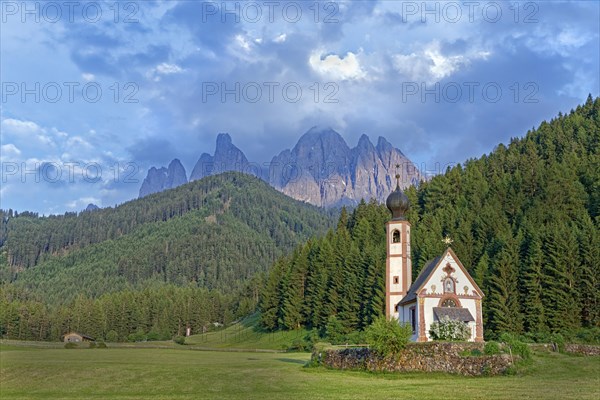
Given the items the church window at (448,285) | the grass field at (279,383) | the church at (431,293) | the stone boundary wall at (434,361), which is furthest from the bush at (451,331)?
the stone boundary wall at (434,361)

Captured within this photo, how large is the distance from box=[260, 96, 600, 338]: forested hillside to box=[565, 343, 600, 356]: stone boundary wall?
1341 cm

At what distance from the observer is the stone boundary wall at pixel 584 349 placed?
1950 inches

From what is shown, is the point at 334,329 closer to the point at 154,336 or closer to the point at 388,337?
the point at 388,337

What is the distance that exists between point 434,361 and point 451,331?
33.9 ft

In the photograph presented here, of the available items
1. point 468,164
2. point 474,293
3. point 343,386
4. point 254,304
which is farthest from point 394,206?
point 254,304

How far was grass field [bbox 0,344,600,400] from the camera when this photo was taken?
30391mm

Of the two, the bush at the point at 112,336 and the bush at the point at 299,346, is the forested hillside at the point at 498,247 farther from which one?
the bush at the point at 112,336

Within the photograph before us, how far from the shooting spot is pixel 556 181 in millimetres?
92938

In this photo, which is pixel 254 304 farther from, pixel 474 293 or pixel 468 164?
pixel 474 293

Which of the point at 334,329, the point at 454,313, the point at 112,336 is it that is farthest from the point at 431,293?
the point at 112,336

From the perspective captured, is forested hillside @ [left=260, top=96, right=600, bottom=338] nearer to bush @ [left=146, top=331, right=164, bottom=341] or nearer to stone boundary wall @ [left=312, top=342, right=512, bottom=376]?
stone boundary wall @ [left=312, top=342, right=512, bottom=376]

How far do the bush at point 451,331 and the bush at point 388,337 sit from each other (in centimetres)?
919

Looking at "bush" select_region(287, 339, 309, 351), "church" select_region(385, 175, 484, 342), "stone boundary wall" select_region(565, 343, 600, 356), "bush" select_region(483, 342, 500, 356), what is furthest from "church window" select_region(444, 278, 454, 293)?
"bush" select_region(287, 339, 309, 351)

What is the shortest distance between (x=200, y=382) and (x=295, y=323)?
2404 inches
